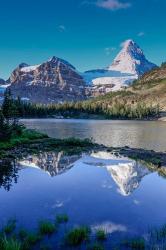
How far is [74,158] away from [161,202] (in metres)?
25.9

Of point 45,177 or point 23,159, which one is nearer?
point 45,177

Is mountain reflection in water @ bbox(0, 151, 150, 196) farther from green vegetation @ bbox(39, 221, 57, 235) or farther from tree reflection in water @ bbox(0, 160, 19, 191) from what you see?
green vegetation @ bbox(39, 221, 57, 235)

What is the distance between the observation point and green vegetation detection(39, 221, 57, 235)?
61.4ft

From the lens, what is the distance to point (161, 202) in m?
26.4

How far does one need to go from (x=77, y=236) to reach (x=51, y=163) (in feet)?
90.2

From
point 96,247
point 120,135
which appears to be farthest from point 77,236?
point 120,135

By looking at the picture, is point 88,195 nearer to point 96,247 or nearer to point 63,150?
point 96,247

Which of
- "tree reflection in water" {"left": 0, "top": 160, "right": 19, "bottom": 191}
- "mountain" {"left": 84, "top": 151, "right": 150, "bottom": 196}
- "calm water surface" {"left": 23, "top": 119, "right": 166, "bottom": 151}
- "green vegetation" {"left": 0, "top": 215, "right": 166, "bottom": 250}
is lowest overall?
"calm water surface" {"left": 23, "top": 119, "right": 166, "bottom": 151}

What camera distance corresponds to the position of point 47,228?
18.9m

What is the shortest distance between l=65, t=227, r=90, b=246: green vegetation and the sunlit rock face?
1925 cm

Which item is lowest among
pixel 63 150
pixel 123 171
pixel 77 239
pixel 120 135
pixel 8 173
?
pixel 120 135

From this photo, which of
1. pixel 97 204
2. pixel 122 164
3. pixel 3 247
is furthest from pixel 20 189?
pixel 122 164

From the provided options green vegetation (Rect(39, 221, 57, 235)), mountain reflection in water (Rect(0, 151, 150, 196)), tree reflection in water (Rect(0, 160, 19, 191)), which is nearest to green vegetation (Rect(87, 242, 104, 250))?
green vegetation (Rect(39, 221, 57, 235))

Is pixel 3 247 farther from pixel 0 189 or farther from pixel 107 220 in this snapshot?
pixel 0 189
